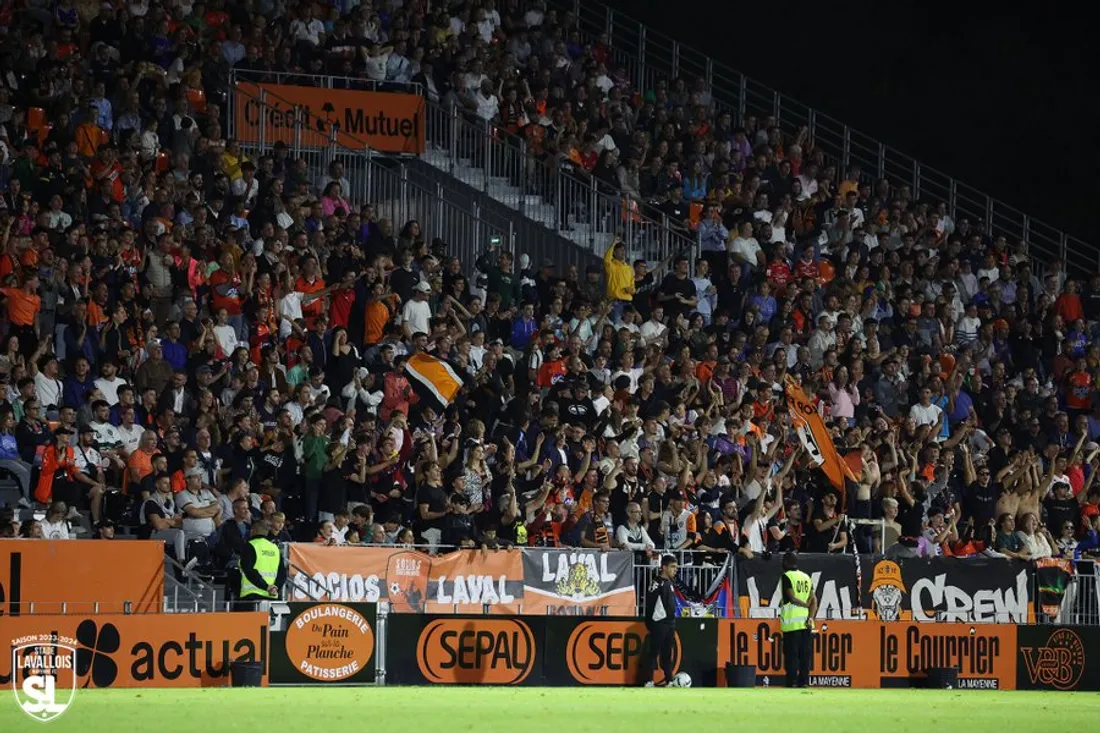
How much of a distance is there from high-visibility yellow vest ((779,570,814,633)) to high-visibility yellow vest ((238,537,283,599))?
5.75m

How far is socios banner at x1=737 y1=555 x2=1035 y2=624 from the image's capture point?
23000 mm

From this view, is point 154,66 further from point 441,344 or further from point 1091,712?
point 1091,712

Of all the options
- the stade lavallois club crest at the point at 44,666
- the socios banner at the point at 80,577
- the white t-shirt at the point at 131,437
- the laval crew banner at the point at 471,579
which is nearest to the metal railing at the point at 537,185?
the laval crew banner at the point at 471,579

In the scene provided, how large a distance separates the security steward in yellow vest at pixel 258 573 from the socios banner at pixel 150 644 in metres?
0.43

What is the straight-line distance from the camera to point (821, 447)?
83.5 ft

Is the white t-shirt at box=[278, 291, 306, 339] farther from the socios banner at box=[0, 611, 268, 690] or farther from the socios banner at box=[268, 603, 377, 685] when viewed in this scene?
the socios banner at box=[0, 611, 268, 690]

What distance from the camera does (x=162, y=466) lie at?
20.6 meters

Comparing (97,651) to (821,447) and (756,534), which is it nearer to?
(756,534)

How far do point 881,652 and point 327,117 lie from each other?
42.8ft

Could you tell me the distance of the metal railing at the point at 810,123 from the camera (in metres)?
35.2

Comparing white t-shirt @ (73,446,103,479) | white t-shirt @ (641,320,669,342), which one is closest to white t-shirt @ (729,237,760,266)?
white t-shirt @ (641,320,669,342)

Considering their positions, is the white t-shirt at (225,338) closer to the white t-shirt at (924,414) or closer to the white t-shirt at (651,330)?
the white t-shirt at (651,330)

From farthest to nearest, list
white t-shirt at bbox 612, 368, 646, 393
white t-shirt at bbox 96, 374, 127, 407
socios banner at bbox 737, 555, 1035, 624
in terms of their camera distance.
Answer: white t-shirt at bbox 612, 368, 646, 393 < socios banner at bbox 737, 555, 1035, 624 < white t-shirt at bbox 96, 374, 127, 407

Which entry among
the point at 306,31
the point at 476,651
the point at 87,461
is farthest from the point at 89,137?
the point at 476,651
